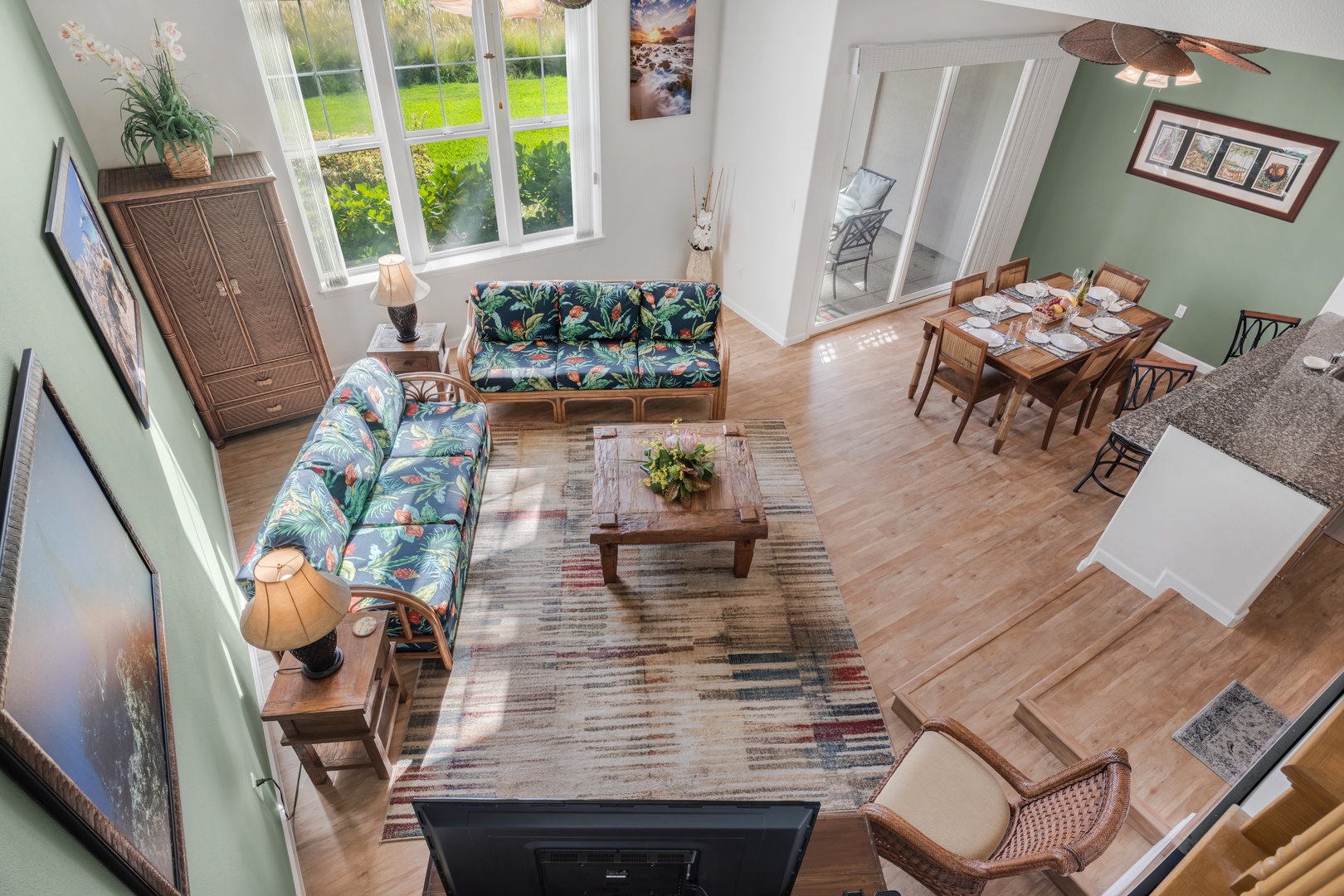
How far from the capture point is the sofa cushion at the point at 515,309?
16.8ft

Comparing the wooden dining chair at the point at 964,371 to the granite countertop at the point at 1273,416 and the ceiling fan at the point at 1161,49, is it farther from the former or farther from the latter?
the ceiling fan at the point at 1161,49

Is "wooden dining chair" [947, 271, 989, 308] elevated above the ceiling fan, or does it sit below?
below

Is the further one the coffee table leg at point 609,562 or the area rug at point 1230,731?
the coffee table leg at point 609,562

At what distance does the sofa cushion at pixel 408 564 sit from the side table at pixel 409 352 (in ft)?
5.06

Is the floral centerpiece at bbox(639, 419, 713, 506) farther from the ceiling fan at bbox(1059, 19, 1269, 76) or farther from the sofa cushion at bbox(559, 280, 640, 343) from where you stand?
the ceiling fan at bbox(1059, 19, 1269, 76)

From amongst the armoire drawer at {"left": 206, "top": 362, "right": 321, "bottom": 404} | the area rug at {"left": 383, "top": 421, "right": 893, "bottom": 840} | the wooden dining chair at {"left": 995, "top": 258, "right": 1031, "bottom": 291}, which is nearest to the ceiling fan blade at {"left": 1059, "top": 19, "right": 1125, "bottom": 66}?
the wooden dining chair at {"left": 995, "top": 258, "right": 1031, "bottom": 291}

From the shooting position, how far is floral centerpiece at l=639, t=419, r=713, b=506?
3.92 meters

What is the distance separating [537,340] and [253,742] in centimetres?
318

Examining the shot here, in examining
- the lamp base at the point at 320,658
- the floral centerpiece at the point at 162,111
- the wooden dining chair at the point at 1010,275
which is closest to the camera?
the lamp base at the point at 320,658

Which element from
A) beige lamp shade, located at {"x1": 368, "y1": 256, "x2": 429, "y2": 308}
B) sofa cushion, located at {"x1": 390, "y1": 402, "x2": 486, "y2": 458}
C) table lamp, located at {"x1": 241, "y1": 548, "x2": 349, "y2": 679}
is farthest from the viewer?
beige lamp shade, located at {"x1": 368, "y1": 256, "x2": 429, "y2": 308}

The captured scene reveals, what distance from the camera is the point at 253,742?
2906 mm

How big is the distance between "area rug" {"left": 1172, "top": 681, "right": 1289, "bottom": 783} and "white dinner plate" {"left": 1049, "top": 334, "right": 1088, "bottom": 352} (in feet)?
7.90

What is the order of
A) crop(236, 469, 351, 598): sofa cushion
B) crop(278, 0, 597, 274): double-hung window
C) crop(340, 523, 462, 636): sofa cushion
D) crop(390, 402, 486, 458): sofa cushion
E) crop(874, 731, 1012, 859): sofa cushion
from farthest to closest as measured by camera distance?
crop(278, 0, 597, 274): double-hung window, crop(390, 402, 486, 458): sofa cushion, crop(340, 523, 462, 636): sofa cushion, crop(236, 469, 351, 598): sofa cushion, crop(874, 731, 1012, 859): sofa cushion

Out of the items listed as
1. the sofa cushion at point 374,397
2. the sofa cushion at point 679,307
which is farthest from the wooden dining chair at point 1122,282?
the sofa cushion at point 374,397
